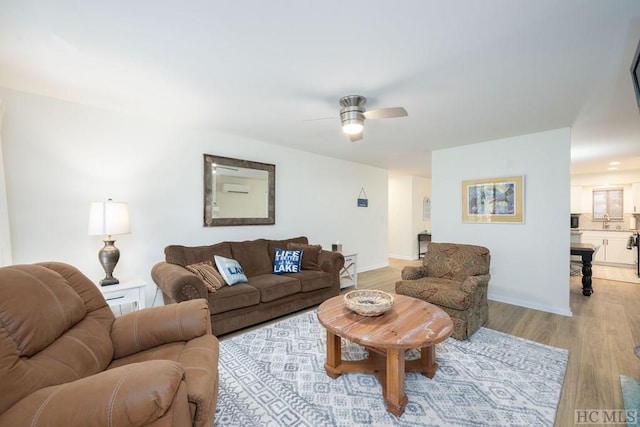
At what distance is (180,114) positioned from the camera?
9.64ft

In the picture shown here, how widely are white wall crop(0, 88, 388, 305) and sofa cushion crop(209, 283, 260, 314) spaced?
101 cm

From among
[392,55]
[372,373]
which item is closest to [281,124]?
[392,55]

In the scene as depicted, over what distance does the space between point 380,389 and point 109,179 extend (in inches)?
126

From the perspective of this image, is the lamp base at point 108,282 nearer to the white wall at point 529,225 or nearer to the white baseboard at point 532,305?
the white wall at point 529,225

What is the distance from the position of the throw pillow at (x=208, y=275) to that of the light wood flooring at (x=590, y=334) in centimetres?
259

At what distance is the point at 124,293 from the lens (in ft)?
8.09

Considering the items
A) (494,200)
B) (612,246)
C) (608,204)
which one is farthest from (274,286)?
(608,204)

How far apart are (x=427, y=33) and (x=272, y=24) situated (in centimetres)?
92

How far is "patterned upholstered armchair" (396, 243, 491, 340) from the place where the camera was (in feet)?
8.61

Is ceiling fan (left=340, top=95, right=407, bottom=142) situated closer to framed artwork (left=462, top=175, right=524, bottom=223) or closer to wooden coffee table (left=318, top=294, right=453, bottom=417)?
wooden coffee table (left=318, top=294, right=453, bottom=417)

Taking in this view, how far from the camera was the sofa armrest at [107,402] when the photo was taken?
884 mm

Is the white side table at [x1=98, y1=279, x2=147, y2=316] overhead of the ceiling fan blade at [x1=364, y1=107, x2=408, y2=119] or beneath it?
beneath

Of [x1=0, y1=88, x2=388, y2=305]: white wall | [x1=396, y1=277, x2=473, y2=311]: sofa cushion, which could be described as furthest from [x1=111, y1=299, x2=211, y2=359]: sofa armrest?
[x1=396, y1=277, x2=473, y2=311]: sofa cushion

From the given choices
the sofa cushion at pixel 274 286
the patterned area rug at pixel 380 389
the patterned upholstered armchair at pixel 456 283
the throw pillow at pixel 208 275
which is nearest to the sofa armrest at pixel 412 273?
the patterned upholstered armchair at pixel 456 283
